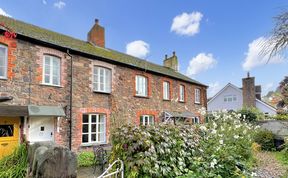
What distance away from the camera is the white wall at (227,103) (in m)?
36.1

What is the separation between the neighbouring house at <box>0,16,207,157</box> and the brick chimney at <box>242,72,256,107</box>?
2165cm

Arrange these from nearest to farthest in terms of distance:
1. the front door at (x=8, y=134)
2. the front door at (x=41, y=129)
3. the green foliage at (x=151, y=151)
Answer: the green foliage at (x=151, y=151), the front door at (x=8, y=134), the front door at (x=41, y=129)

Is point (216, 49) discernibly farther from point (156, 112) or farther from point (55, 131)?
point (55, 131)

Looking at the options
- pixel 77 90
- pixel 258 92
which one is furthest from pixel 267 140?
pixel 258 92

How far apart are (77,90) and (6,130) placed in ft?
11.9

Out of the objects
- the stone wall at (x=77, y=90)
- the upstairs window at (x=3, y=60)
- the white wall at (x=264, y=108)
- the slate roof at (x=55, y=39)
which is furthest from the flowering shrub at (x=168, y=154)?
the white wall at (x=264, y=108)

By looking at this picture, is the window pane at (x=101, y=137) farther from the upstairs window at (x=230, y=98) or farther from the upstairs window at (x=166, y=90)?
the upstairs window at (x=230, y=98)

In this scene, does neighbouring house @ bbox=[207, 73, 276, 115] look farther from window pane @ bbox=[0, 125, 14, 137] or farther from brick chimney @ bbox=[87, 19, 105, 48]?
window pane @ bbox=[0, 125, 14, 137]

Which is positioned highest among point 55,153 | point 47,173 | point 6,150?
point 55,153

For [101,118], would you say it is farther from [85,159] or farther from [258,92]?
[258,92]

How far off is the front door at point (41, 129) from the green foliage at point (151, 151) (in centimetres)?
645

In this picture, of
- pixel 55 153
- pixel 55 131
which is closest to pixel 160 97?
pixel 55 131

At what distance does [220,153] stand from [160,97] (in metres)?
10.8

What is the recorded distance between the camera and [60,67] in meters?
11.1
